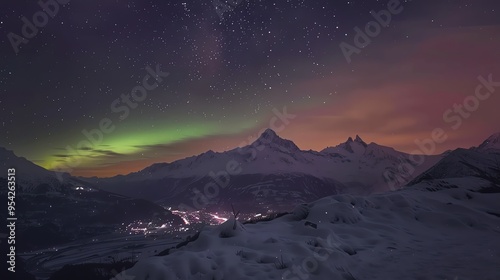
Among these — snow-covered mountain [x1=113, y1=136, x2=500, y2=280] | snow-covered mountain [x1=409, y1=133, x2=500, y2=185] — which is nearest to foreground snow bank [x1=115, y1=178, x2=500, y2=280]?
snow-covered mountain [x1=113, y1=136, x2=500, y2=280]

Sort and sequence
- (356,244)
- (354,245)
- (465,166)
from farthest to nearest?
1. (465,166)
2. (356,244)
3. (354,245)

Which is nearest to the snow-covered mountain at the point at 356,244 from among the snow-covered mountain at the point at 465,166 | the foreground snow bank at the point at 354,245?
the foreground snow bank at the point at 354,245

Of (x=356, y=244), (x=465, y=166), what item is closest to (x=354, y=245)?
(x=356, y=244)

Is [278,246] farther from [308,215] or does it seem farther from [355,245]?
[308,215]

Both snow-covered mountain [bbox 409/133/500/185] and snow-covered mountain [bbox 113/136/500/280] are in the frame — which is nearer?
snow-covered mountain [bbox 113/136/500/280]

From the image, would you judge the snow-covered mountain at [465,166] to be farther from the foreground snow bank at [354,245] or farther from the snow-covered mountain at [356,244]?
the foreground snow bank at [354,245]

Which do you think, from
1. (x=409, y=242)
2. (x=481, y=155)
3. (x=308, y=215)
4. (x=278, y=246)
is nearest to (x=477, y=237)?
(x=409, y=242)

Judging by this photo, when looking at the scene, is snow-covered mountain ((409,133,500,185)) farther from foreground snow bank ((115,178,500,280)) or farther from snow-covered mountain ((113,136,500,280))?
foreground snow bank ((115,178,500,280))

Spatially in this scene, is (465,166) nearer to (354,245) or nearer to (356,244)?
(356,244)

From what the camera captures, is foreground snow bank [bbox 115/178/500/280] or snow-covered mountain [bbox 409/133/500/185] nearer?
foreground snow bank [bbox 115/178/500/280]
